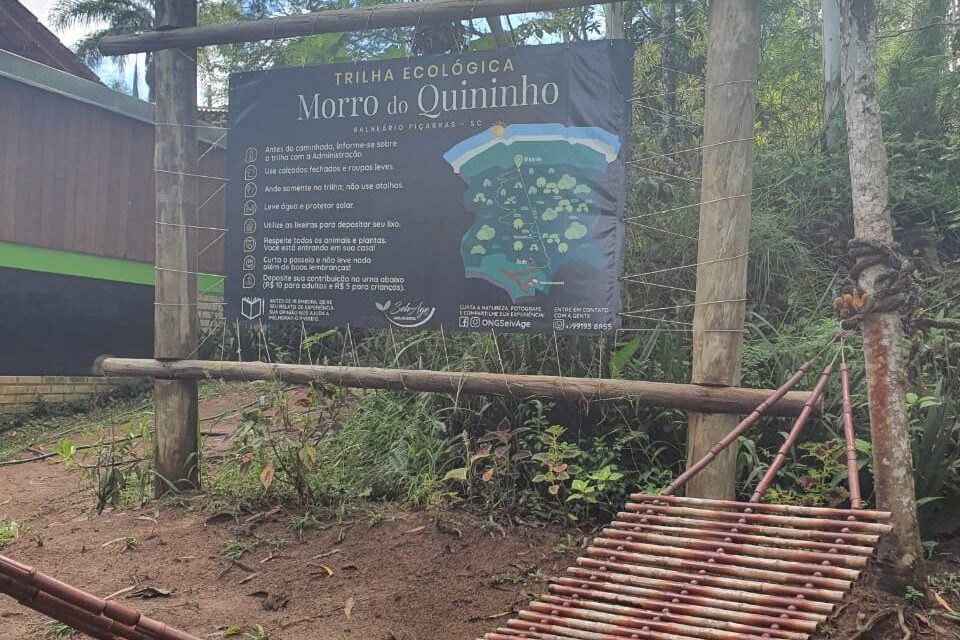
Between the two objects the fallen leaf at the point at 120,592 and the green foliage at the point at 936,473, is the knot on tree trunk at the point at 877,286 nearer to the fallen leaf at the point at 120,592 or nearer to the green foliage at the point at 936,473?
the green foliage at the point at 936,473

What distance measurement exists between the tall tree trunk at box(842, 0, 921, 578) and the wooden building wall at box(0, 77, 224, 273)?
20.2 ft

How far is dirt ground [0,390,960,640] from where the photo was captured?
3074 millimetres

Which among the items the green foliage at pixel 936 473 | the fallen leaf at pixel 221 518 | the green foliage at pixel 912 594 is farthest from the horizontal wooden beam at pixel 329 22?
the green foliage at pixel 912 594

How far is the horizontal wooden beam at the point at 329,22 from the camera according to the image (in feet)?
12.8

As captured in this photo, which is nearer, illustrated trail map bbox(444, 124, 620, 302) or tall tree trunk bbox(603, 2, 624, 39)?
illustrated trail map bbox(444, 124, 620, 302)

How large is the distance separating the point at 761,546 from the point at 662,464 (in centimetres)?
177

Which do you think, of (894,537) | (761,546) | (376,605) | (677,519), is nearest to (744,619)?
(761,546)

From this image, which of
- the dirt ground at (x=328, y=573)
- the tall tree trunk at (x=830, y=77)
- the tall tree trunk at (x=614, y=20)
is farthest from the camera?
the tall tree trunk at (x=614, y=20)

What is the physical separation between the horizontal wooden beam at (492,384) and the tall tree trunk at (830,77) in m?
3.80

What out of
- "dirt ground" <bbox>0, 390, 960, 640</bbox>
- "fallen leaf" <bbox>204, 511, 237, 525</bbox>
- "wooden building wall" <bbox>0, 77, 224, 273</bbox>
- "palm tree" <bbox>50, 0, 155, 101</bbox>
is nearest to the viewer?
"dirt ground" <bbox>0, 390, 960, 640</bbox>

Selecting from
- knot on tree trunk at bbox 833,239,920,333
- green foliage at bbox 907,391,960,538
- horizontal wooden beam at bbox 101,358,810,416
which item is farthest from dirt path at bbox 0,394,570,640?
knot on tree trunk at bbox 833,239,920,333

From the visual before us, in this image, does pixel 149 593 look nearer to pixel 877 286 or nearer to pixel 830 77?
pixel 877 286

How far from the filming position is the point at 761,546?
2.29 metres

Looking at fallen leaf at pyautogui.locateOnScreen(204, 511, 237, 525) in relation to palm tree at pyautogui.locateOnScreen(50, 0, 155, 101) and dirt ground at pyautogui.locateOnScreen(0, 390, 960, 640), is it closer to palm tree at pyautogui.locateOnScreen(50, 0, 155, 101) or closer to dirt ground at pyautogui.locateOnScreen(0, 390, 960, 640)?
dirt ground at pyautogui.locateOnScreen(0, 390, 960, 640)
